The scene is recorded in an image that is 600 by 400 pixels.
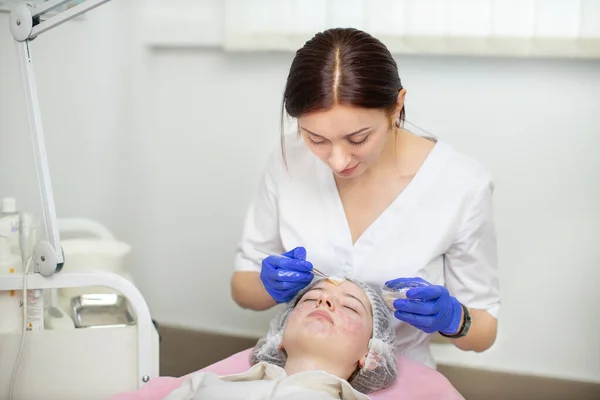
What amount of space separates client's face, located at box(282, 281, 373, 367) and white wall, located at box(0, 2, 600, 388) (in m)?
0.80

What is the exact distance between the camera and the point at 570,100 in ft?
6.86

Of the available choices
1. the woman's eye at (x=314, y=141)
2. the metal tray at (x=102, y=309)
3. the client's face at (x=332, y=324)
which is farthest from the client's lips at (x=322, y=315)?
the metal tray at (x=102, y=309)

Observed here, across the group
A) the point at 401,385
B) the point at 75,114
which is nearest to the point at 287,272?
the point at 401,385

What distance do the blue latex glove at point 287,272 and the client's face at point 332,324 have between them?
44 millimetres

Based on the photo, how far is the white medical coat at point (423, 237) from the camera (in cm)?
168

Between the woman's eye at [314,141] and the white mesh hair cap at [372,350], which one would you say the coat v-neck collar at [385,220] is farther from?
the woman's eye at [314,141]

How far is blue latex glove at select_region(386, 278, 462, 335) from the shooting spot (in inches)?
56.8

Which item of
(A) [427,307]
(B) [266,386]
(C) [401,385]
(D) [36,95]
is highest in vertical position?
(D) [36,95]

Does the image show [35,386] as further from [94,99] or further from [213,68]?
[213,68]

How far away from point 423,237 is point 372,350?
0.29 meters

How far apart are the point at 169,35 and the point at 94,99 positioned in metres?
0.32

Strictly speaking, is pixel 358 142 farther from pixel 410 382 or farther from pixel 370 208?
pixel 410 382

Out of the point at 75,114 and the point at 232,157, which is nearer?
the point at 75,114

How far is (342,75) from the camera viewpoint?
4.75 ft
